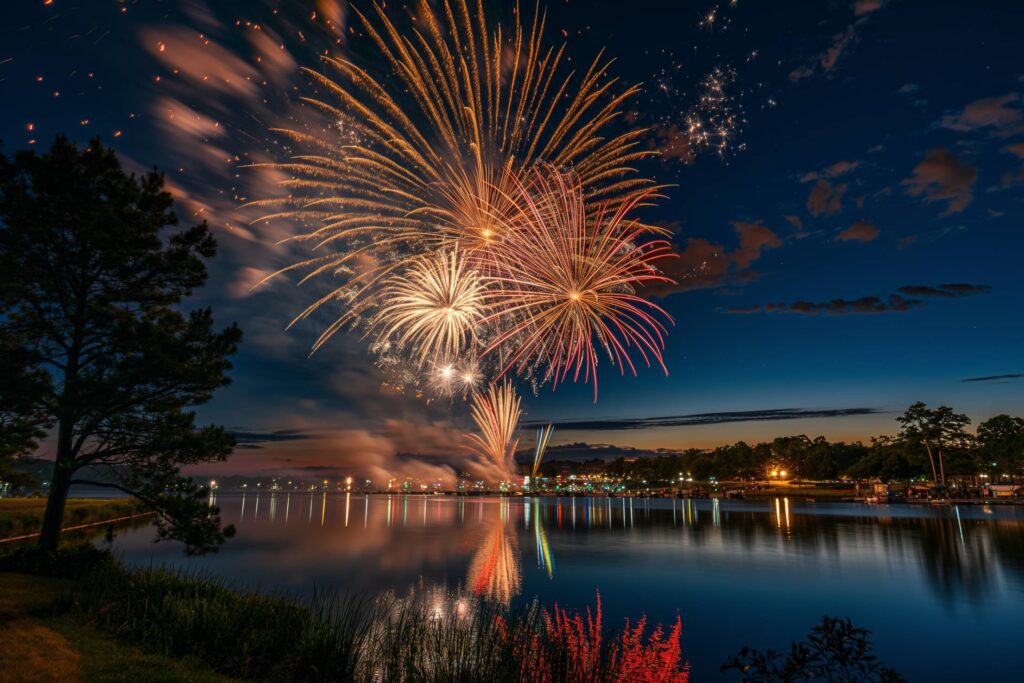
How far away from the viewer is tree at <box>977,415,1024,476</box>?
11000 centimetres

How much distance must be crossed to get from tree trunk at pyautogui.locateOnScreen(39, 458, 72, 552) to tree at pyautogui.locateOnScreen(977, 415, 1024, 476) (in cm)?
14647

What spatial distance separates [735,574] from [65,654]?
4106 cm

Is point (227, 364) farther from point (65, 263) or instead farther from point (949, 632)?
point (949, 632)

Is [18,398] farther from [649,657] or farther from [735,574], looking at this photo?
[735,574]

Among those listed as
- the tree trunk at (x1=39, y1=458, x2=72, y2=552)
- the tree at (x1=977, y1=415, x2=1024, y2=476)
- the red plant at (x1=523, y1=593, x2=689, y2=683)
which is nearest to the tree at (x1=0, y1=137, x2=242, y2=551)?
the tree trunk at (x1=39, y1=458, x2=72, y2=552)

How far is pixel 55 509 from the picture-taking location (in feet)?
69.7

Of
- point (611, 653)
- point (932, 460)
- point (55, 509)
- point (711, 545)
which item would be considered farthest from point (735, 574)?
point (932, 460)

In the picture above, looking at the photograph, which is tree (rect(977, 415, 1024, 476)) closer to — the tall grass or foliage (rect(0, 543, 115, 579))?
the tall grass

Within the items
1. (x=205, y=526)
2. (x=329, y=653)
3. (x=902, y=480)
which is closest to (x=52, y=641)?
A: (x=329, y=653)

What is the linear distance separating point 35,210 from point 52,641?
50.8 ft

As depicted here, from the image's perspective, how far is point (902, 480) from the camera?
13900 cm

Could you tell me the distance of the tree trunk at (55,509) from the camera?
67.0 ft

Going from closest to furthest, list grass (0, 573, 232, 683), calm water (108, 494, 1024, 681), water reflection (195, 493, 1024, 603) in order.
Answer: grass (0, 573, 232, 683) → calm water (108, 494, 1024, 681) → water reflection (195, 493, 1024, 603)

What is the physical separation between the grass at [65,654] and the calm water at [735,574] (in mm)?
3710
